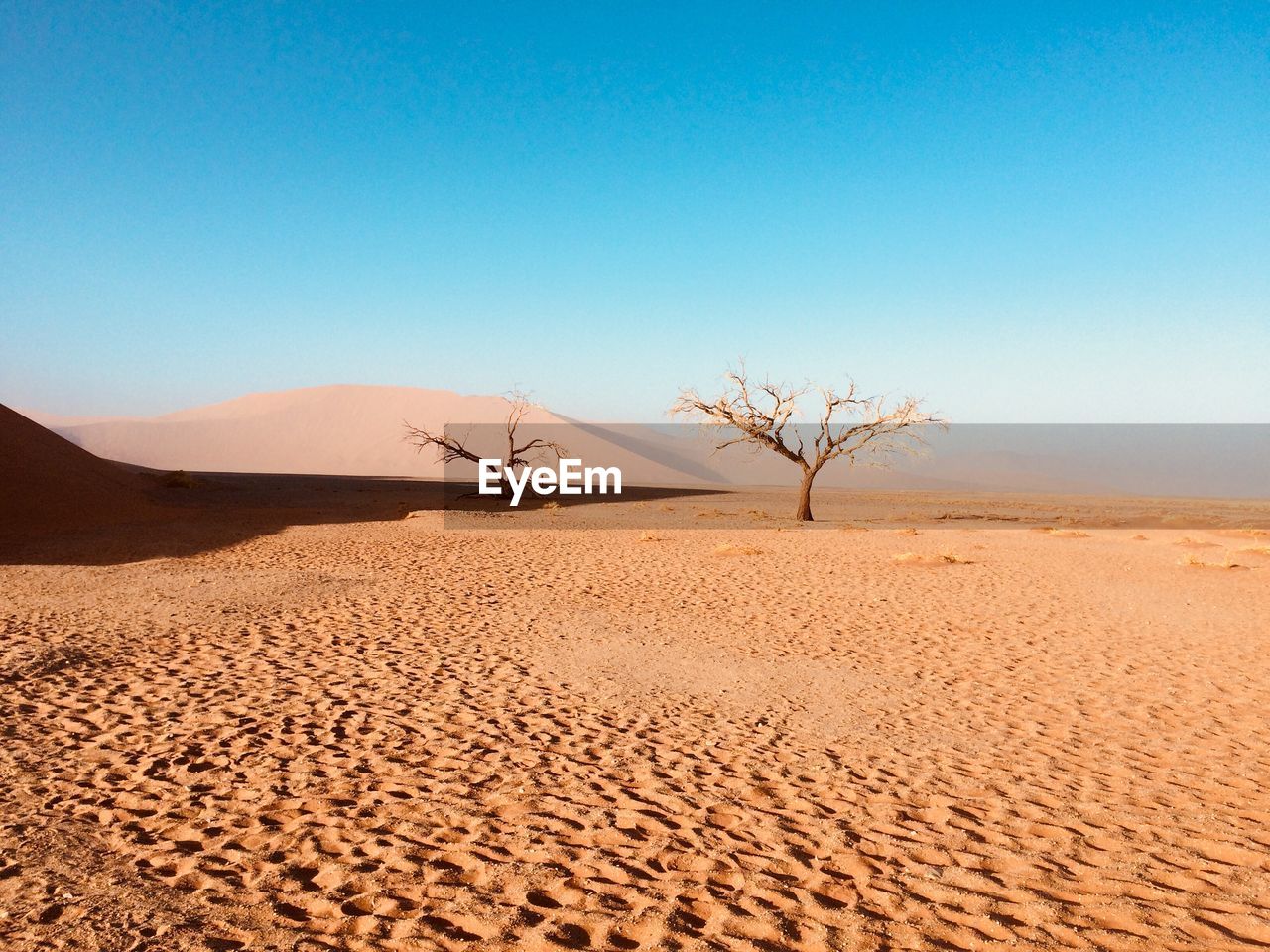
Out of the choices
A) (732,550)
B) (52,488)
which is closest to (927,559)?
(732,550)

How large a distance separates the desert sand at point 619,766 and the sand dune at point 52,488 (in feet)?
31.0

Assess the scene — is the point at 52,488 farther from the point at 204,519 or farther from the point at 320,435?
the point at 320,435

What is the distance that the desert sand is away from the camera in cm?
389

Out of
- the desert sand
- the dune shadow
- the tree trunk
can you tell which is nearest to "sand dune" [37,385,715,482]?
the dune shadow

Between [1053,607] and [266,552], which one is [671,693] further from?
[266,552]

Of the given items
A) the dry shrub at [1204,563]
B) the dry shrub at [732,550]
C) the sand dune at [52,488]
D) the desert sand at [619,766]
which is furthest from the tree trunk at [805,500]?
the sand dune at [52,488]

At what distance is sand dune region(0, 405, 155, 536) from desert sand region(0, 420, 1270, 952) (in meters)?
9.44

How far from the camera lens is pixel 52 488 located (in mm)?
23625

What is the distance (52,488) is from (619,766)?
25526 mm

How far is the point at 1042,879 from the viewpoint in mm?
4367

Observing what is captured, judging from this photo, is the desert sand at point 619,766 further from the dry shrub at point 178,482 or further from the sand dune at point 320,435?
the sand dune at point 320,435

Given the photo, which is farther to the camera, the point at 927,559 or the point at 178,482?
the point at 178,482

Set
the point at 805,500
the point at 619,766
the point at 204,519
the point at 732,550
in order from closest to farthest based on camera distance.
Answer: the point at 619,766 → the point at 732,550 → the point at 204,519 → the point at 805,500

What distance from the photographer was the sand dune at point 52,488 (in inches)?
843
